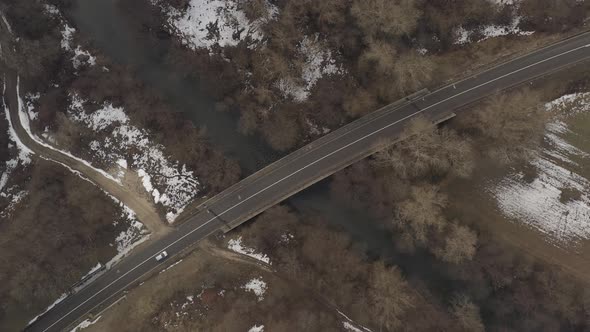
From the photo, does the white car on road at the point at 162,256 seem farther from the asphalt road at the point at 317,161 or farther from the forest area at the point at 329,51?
the forest area at the point at 329,51

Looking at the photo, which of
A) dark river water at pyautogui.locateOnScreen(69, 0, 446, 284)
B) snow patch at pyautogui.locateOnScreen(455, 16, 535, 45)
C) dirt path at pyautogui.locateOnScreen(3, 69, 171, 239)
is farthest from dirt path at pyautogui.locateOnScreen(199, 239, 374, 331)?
snow patch at pyautogui.locateOnScreen(455, 16, 535, 45)

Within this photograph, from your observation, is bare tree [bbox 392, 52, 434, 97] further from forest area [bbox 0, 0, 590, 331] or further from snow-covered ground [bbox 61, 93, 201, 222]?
snow-covered ground [bbox 61, 93, 201, 222]

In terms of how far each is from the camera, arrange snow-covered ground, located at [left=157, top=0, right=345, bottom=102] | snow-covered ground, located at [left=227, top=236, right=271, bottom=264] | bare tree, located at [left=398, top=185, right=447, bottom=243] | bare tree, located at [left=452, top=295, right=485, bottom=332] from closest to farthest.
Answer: bare tree, located at [left=452, top=295, right=485, bottom=332] < bare tree, located at [left=398, top=185, right=447, bottom=243] < snow-covered ground, located at [left=227, top=236, right=271, bottom=264] < snow-covered ground, located at [left=157, top=0, right=345, bottom=102]

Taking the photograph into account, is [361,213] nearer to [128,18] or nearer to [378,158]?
[378,158]

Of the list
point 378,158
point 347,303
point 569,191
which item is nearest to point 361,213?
A: point 378,158

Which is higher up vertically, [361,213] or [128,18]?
[128,18]

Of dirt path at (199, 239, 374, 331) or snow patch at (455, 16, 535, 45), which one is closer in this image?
dirt path at (199, 239, 374, 331)
